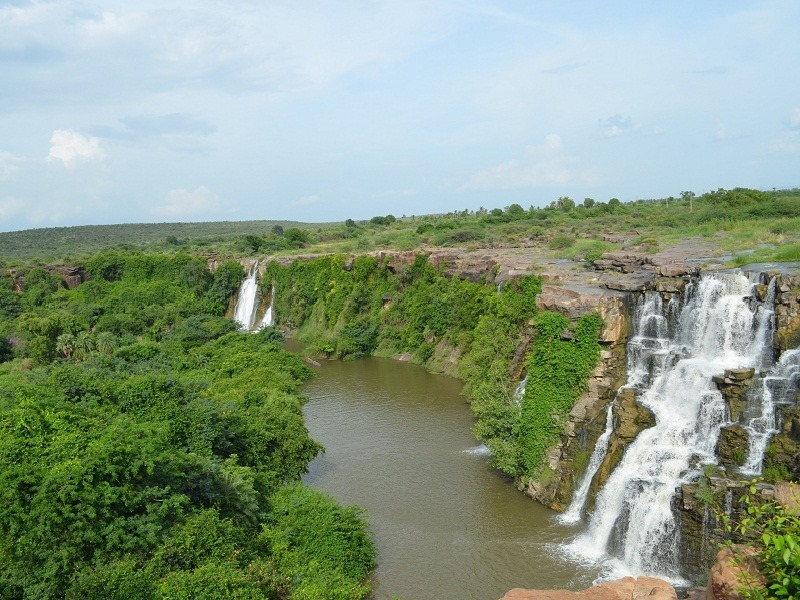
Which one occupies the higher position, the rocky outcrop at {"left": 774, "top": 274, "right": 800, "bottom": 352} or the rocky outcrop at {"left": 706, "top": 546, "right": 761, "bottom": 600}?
the rocky outcrop at {"left": 774, "top": 274, "right": 800, "bottom": 352}

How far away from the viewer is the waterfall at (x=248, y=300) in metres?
48.5

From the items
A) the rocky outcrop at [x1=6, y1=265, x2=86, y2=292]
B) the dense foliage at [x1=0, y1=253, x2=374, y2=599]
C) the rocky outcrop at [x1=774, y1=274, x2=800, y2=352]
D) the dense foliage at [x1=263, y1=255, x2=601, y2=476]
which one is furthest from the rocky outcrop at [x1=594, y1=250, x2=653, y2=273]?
the rocky outcrop at [x1=6, y1=265, x2=86, y2=292]

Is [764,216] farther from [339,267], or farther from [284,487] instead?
[284,487]

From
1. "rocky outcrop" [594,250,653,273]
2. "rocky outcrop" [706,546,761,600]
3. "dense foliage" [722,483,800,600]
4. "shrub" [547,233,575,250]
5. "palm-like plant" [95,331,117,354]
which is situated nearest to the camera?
"dense foliage" [722,483,800,600]

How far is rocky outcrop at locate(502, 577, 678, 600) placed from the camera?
27.2ft

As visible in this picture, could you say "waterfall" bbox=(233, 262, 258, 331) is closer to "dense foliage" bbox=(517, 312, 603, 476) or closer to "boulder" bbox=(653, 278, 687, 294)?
"dense foliage" bbox=(517, 312, 603, 476)

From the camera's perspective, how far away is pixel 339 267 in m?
44.2

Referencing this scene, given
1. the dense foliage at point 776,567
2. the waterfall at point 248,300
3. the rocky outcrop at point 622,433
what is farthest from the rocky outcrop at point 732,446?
the waterfall at point 248,300

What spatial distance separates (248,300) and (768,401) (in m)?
41.2

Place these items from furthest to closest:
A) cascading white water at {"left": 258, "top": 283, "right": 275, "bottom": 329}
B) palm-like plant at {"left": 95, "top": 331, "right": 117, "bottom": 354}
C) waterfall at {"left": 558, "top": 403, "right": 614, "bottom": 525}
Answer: cascading white water at {"left": 258, "top": 283, "right": 275, "bottom": 329}, palm-like plant at {"left": 95, "top": 331, "right": 117, "bottom": 354}, waterfall at {"left": 558, "top": 403, "right": 614, "bottom": 525}

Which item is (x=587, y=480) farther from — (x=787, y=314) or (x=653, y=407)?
(x=787, y=314)

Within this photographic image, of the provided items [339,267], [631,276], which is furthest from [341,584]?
[339,267]

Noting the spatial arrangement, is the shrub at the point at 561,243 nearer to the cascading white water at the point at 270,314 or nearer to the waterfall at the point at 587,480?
the cascading white water at the point at 270,314

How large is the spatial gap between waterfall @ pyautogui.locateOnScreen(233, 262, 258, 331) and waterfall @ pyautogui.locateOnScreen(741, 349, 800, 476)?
38765 millimetres
